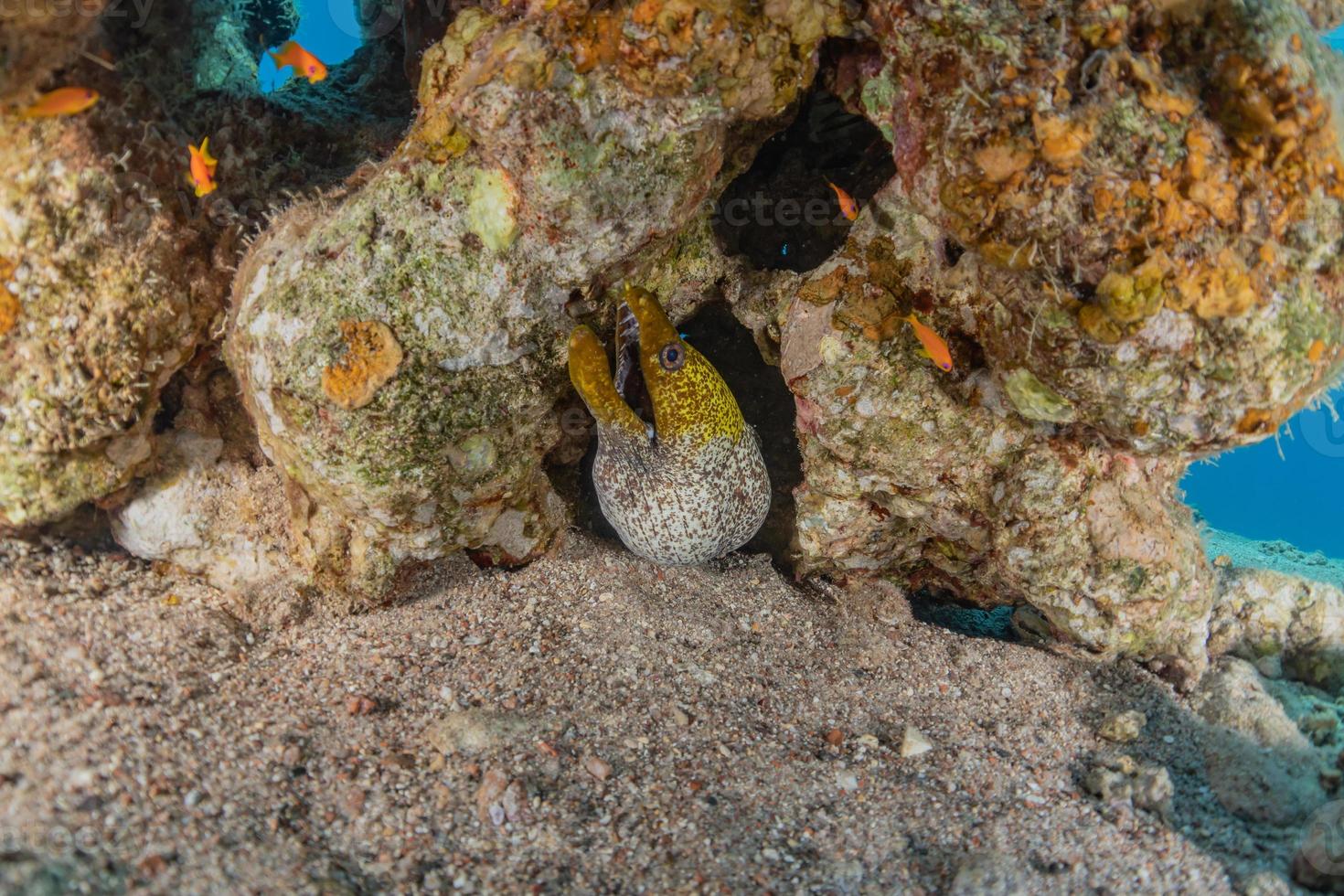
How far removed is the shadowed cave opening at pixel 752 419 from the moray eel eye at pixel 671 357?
1.27 metres

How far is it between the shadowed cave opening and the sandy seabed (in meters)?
0.62

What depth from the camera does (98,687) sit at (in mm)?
2939

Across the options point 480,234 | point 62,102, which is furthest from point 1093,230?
point 62,102

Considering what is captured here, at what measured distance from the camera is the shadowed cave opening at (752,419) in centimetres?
476

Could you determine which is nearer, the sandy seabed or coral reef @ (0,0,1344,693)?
coral reef @ (0,0,1344,693)

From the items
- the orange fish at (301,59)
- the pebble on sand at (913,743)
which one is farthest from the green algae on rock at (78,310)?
the pebble on sand at (913,743)

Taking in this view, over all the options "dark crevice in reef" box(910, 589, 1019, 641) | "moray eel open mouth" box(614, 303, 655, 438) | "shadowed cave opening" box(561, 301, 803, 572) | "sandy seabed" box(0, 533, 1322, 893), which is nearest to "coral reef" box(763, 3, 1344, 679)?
"moray eel open mouth" box(614, 303, 655, 438)

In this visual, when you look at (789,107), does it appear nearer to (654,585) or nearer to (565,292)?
(565,292)

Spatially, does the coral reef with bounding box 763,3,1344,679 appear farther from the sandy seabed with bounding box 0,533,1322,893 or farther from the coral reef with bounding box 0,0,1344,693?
the sandy seabed with bounding box 0,533,1322,893

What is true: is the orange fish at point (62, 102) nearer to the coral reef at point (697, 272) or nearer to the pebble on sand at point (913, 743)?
the coral reef at point (697, 272)

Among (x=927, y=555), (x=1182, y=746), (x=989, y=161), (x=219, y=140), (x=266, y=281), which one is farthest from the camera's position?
(x=927, y=555)

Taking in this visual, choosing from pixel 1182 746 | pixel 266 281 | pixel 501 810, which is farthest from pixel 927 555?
pixel 266 281

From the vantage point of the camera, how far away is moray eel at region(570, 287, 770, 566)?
337 centimetres

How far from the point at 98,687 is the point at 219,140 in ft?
8.76
